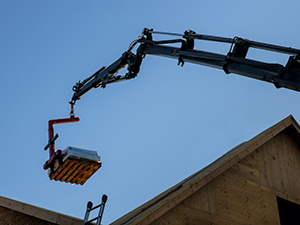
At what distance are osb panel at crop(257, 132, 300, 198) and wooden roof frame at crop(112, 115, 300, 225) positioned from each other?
38 centimetres

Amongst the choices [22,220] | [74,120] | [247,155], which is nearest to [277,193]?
[247,155]

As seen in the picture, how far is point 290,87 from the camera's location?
8.23 metres

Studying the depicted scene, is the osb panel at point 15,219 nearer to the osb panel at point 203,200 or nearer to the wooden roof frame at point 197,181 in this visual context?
the wooden roof frame at point 197,181

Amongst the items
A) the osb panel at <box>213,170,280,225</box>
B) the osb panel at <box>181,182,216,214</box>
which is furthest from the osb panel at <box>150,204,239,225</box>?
the osb panel at <box>213,170,280,225</box>

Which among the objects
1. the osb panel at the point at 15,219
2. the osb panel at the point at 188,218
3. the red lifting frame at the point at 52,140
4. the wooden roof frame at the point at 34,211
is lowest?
the osb panel at the point at 15,219

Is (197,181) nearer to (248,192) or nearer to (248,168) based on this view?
(248,192)

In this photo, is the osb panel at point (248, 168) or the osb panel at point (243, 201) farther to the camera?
the osb panel at point (248, 168)

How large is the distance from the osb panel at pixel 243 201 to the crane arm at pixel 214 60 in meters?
3.77

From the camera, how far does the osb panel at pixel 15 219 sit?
977cm

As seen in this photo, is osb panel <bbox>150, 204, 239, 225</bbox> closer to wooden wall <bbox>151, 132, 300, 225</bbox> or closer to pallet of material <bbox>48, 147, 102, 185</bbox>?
wooden wall <bbox>151, 132, 300, 225</bbox>

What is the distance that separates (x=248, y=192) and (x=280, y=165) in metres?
2.42

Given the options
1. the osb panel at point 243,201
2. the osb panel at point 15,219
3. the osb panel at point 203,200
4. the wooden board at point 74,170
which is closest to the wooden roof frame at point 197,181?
the osb panel at point 203,200

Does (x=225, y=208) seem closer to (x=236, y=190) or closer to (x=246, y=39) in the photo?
(x=236, y=190)

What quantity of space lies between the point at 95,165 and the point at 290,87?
5401mm
